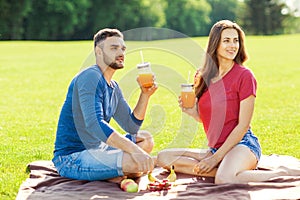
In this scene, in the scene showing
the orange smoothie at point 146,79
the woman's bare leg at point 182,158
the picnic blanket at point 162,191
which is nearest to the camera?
the picnic blanket at point 162,191

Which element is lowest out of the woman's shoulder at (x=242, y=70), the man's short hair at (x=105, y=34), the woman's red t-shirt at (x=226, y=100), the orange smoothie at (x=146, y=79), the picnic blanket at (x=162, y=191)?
the picnic blanket at (x=162, y=191)

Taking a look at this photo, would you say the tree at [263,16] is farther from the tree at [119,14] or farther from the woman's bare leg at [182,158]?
the woman's bare leg at [182,158]

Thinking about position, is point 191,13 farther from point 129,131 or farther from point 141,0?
point 129,131

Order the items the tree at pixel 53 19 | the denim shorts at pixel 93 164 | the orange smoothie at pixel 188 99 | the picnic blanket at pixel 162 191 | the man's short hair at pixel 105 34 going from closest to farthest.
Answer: the picnic blanket at pixel 162 191
the denim shorts at pixel 93 164
the man's short hair at pixel 105 34
the orange smoothie at pixel 188 99
the tree at pixel 53 19

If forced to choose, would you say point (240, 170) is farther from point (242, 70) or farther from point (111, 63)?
point (111, 63)

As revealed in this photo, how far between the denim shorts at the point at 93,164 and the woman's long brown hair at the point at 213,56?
37.3 inches

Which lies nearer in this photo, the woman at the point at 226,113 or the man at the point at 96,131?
the man at the point at 96,131

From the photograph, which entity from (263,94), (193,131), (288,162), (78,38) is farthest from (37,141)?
(78,38)

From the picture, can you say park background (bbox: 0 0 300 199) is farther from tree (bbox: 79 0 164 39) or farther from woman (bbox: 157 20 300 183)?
tree (bbox: 79 0 164 39)

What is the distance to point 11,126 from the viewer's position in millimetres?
7691

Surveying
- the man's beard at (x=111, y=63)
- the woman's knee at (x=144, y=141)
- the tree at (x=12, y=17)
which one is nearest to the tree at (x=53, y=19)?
the tree at (x=12, y=17)

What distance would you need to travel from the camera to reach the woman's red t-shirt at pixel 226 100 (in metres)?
4.55

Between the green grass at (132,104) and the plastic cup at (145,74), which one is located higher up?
the plastic cup at (145,74)

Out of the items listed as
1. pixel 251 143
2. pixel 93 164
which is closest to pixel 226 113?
pixel 251 143
